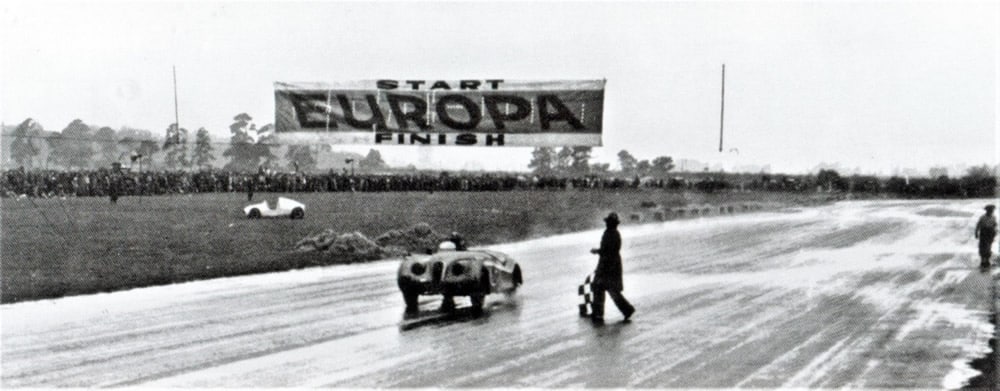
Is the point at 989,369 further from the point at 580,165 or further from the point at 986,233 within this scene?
the point at 580,165

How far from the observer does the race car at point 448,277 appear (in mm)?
14359

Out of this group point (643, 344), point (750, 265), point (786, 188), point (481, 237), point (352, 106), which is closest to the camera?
point (643, 344)

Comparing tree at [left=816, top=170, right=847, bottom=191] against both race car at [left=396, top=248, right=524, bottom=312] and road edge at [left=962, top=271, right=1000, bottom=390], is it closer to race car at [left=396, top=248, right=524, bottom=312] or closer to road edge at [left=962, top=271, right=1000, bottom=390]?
road edge at [left=962, top=271, right=1000, bottom=390]

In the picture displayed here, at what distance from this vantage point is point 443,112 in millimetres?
12633

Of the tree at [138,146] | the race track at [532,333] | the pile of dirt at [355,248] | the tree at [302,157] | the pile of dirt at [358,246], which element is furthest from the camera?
the tree at [302,157]

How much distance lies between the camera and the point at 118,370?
967 cm

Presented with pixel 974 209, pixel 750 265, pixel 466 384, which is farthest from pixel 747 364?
pixel 974 209

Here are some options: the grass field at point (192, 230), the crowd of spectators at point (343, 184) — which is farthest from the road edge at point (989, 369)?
the crowd of spectators at point (343, 184)

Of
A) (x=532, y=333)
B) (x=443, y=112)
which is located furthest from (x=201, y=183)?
A: (x=532, y=333)

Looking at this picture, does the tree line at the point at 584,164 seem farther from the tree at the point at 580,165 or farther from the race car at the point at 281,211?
the race car at the point at 281,211

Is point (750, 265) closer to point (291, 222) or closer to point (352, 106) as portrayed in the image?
point (352, 106)

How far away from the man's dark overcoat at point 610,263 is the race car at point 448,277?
5.26 ft

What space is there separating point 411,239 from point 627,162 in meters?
131

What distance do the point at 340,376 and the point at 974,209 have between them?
4963 centimetres
